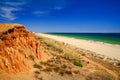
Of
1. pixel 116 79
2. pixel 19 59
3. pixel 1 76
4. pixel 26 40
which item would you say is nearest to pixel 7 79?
pixel 1 76

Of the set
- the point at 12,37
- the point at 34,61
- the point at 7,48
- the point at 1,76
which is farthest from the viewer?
the point at 34,61

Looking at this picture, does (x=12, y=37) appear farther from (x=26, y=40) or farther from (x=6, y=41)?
(x=26, y=40)

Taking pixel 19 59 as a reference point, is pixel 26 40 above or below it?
above

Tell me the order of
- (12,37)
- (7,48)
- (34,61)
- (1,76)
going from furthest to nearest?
(34,61), (12,37), (7,48), (1,76)

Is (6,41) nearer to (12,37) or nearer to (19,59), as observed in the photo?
(12,37)

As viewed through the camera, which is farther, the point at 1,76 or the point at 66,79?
the point at 66,79

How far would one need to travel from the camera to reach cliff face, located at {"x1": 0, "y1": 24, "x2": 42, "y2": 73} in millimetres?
11094

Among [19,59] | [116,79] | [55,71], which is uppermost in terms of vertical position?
[19,59]

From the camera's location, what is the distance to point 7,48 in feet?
38.1

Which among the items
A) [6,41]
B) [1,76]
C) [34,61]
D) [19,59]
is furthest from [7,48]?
[34,61]

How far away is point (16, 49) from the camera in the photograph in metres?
12.5

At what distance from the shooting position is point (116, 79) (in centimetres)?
1341

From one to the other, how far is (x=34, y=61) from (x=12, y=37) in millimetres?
3388

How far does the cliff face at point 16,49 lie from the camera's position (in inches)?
437
